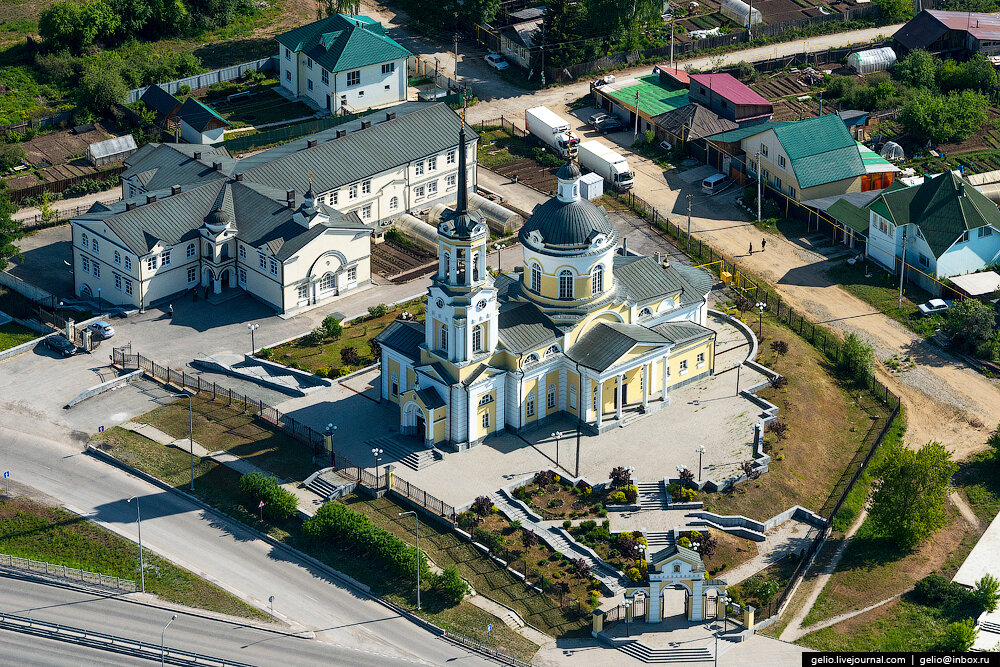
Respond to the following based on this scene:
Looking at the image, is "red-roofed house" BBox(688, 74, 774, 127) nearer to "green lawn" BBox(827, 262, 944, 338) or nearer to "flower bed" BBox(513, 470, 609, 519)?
"green lawn" BBox(827, 262, 944, 338)

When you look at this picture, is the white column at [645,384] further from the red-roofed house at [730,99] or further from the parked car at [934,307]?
the red-roofed house at [730,99]

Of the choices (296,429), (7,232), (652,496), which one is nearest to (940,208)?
(652,496)

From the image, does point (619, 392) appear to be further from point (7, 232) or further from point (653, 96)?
point (653, 96)

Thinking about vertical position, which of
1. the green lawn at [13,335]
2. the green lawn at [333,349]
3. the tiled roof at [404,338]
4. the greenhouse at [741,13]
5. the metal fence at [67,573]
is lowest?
the metal fence at [67,573]

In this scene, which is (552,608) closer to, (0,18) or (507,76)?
(507,76)

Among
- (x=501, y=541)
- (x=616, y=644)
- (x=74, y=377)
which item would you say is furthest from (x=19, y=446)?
(x=616, y=644)

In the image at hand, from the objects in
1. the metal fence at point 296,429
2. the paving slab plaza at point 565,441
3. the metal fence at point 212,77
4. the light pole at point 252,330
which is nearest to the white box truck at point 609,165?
the paving slab plaza at point 565,441

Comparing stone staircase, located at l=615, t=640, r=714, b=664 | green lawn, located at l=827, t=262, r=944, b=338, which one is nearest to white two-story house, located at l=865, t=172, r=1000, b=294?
green lawn, located at l=827, t=262, r=944, b=338
